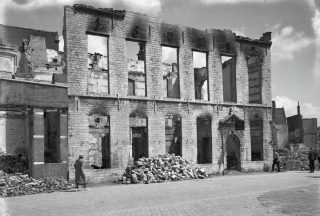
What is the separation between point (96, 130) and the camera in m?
31.8

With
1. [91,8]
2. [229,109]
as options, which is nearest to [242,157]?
[229,109]

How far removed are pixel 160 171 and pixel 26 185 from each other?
268 inches

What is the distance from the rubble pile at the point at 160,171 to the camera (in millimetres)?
20422

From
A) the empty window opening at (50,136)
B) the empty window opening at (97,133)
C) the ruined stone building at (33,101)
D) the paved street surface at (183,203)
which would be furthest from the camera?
the empty window opening at (97,133)

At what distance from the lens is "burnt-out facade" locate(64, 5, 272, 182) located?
20938mm

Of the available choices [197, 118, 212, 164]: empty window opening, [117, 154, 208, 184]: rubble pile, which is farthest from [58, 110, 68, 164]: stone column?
[197, 118, 212, 164]: empty window opening

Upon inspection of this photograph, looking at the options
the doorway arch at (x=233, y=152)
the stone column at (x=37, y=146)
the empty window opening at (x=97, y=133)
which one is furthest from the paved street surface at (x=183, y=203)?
the empty window opening at (x=97, y=133)

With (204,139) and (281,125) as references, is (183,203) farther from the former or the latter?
(281,125)

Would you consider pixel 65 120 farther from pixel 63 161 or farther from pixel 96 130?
pixel 96 130

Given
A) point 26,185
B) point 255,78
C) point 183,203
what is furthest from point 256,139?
point 183,203

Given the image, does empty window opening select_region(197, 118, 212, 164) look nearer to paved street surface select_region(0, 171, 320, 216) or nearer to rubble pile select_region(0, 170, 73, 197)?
paved street surface select_region(0, 171, 320, 216)

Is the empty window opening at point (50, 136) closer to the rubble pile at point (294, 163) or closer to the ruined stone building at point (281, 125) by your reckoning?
the rubble pile at point (294, 163)

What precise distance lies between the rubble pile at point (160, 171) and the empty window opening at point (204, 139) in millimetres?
3135

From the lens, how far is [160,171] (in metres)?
20.9
